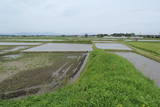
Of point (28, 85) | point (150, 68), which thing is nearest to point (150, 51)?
point (150, 68)

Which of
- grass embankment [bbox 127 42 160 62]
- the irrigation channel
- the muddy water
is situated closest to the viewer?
the irrigation channel

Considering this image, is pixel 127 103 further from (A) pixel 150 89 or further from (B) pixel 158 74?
(B) pixel 158 74

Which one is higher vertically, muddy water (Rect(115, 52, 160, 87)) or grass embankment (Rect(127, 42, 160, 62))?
grass embankment (Rect(127, 42, 160, 62))

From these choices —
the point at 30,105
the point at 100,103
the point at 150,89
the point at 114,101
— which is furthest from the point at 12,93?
the point at 150,89

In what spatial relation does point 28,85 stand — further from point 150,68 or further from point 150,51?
point 150,51

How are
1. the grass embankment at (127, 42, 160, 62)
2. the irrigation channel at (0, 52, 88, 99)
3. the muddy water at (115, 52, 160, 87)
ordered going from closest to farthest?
the irrigation channel at (0, 52, 88, 99) → the muddy water at (115, 52, 160, 87) → the grass embankment at (127, 42, 160, 62)

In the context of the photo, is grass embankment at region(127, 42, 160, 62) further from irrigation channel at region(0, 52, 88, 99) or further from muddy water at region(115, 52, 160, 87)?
irrigation channel at region(0, 52, 88, 99)

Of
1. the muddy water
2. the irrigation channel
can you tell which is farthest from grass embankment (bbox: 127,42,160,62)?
the irrigation channel

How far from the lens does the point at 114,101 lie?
10.5ft

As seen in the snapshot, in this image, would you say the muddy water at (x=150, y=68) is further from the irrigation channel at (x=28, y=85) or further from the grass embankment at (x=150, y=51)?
the irrigation channel at (x=28, y=85)

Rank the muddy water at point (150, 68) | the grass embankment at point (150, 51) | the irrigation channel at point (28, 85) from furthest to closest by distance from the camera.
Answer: the grass embankment at point (150, 51) < the muddy water at point (150, 68) < the irrigation channel at point (28, 85)

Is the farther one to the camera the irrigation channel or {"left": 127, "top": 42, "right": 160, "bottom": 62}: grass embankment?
{"left": 127, "top": 42, "right": 160, "bottom": 62}: grass embankment

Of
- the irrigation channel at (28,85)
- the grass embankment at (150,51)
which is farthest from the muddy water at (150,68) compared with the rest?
the irrigation channel at (28,85)

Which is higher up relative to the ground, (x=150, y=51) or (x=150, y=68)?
(x=150, y=51)
